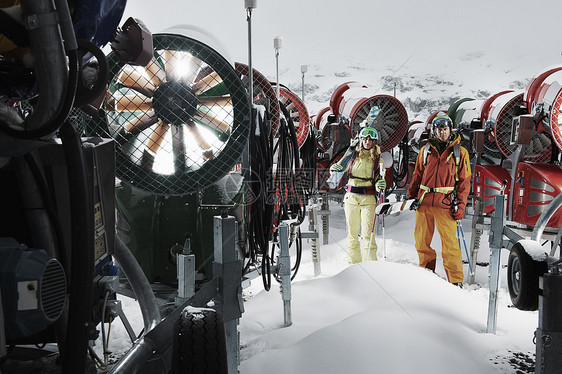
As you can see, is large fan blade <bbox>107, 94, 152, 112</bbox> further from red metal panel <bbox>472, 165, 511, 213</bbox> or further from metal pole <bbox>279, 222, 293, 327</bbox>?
red metal panel <bbox>472, 165, 511, 213</bbox>

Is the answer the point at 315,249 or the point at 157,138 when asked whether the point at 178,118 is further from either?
the point at 315,249

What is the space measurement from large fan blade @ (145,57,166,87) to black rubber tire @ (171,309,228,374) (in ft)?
4.55

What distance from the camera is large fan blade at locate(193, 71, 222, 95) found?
2.31 metres

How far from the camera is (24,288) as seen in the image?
0.87 meters

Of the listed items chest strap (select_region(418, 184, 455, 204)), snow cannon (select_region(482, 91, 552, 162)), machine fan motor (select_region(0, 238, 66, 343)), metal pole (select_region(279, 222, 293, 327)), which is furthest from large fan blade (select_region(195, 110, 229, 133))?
snow cannon (select_region(482, 91, 552, 162))

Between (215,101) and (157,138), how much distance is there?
37 cm

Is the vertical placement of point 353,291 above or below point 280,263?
below

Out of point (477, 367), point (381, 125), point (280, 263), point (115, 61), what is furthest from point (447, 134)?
point (115, 61)

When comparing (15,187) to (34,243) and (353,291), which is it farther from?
(353,291)

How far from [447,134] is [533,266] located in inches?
120

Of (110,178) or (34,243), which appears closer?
(34,243)

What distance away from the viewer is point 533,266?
227 centimetres

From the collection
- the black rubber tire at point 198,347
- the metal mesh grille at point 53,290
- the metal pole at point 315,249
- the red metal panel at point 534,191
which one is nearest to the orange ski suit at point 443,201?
the red metal panel at point 534,191

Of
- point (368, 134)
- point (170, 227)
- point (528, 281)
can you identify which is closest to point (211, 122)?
point (170, 227)
